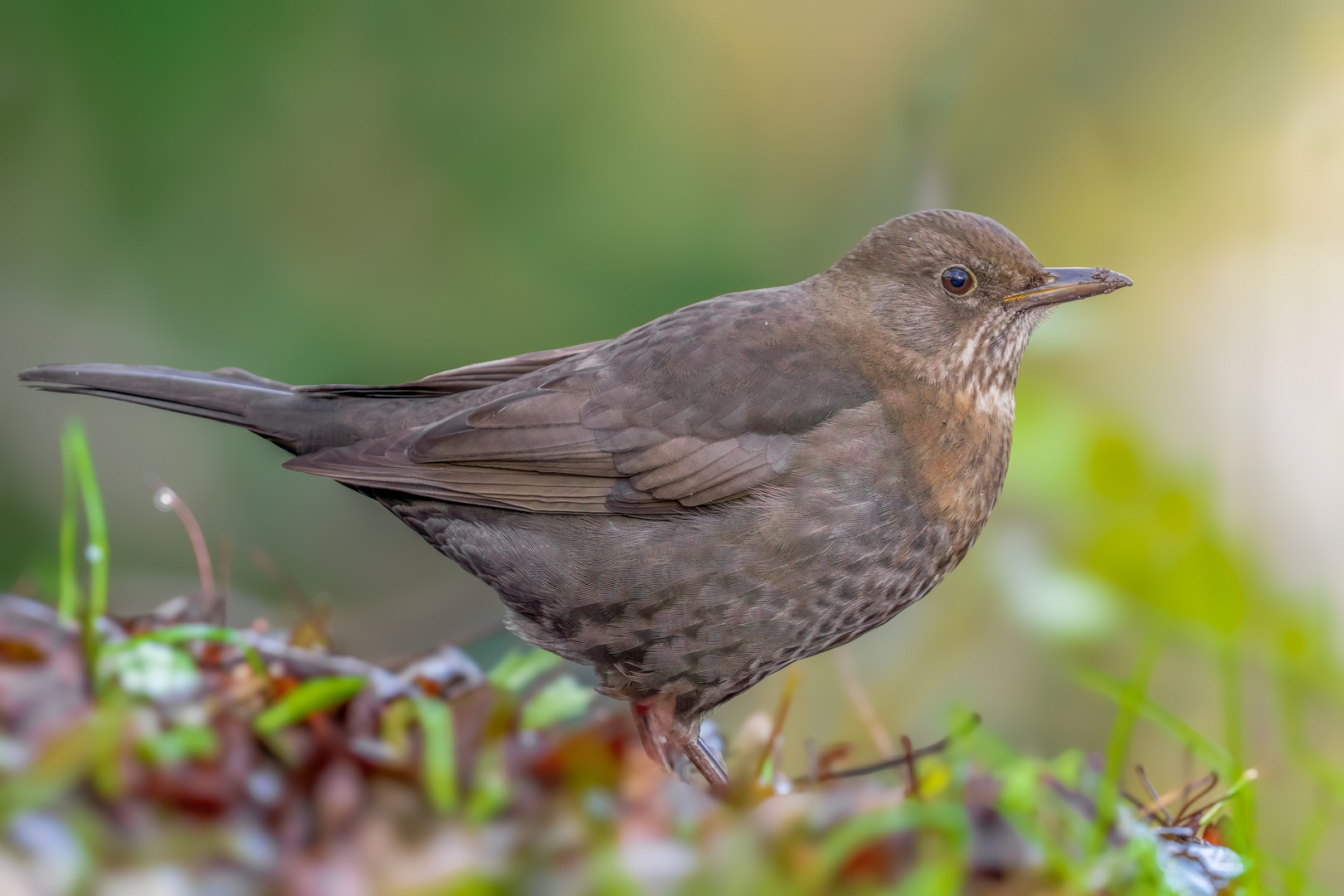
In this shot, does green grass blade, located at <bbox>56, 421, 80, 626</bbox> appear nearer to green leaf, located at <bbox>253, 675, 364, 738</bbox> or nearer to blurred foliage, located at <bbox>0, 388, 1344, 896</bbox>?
blurred foliage, located at <bbox>0, 388, 1344, 896</bbox>

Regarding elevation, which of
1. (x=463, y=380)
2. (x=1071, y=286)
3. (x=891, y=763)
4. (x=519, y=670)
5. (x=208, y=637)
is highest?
(x=1071, y=286)

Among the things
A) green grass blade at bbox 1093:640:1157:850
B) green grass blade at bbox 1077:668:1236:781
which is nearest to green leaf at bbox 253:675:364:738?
green grass blade at bbox 1093:640:1157:850

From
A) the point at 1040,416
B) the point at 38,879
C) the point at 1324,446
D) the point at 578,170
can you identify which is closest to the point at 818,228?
the point at 578,170

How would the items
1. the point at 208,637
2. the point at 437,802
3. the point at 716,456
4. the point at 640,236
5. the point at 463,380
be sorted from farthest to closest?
the point at 640,236
the point at 463,380
the point at 716,456
the point at 208,637
the point at 437,802

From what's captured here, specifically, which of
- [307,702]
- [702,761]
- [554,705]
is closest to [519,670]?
[554,705]

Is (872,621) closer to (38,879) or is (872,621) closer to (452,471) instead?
(452,471)

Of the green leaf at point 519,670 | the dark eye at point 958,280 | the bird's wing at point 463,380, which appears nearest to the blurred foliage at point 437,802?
the green leaf at point 519,670

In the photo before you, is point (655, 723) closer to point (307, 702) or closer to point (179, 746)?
point (307, 702)
